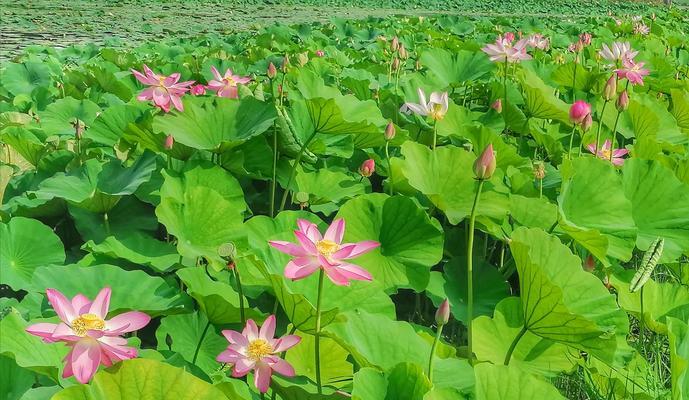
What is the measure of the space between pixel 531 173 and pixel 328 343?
34.1 inches

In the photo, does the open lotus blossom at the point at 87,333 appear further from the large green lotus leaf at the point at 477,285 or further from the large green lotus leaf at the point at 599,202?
the large green lotus leaf at the point at 599,202

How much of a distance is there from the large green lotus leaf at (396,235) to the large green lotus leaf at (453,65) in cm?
122

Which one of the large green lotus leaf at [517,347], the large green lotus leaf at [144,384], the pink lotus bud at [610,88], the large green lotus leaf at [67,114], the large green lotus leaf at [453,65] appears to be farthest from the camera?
the large green lotus leaf at [453,65]

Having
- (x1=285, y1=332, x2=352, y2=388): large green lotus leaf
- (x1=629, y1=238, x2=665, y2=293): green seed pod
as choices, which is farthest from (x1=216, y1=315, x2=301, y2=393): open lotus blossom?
(x1=629, y1=238, x2=665, y2=293): green seed pod

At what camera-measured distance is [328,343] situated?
3.19ft

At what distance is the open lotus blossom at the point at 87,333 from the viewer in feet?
2.32

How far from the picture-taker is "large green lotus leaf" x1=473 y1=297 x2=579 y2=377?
113 centimetres

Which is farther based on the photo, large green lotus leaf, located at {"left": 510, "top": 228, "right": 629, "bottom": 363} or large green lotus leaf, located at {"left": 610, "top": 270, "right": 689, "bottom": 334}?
large green lotus leaf, located at {"left": 610, "top": 270, "right": 689, "bottom": 334}

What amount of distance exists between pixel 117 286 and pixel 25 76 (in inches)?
89.8

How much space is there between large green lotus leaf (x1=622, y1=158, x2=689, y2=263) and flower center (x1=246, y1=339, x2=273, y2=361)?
0.91m

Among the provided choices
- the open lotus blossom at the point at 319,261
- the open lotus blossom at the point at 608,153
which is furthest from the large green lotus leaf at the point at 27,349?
the open lotus blossom at the point at 608,153

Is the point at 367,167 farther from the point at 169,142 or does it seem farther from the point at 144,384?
the point at 144,384

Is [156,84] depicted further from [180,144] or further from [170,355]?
[170,355]

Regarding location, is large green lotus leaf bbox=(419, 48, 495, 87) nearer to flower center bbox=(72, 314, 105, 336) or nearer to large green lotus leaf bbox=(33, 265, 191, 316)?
large green lotus leaf bbox=(33, 265, 191, 316)
